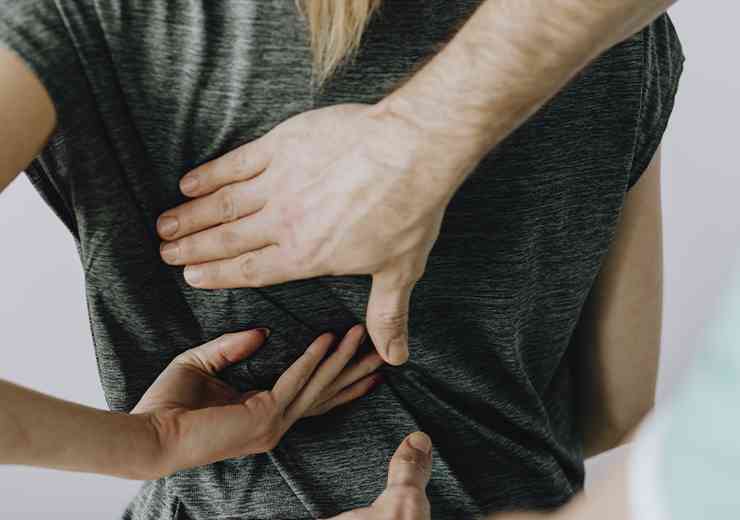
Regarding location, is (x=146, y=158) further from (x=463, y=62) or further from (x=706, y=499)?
(x=706, y=499)

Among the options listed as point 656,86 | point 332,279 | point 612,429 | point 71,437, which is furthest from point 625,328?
point 71,437

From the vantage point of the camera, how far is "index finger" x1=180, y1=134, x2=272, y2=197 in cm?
81

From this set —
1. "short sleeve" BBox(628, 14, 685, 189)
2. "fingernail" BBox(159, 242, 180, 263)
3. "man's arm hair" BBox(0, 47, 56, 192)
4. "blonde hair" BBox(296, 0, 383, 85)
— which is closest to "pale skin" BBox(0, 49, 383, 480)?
"man's arm hair" BBox(0, 47, 56, 192)

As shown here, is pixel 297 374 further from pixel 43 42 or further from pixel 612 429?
pixel 612 429

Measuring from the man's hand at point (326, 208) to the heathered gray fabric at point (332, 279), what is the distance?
25 mm

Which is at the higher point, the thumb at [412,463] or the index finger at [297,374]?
the index finger at [297,374]

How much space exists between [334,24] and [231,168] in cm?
16

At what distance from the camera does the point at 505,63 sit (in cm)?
72

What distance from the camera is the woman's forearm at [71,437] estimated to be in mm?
780

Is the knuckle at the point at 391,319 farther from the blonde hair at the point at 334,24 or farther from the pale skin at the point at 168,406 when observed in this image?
the blonde hair at the point at 334,24

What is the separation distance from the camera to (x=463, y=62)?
73cm

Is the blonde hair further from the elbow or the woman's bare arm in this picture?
the elbow

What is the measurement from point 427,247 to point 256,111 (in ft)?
0.61

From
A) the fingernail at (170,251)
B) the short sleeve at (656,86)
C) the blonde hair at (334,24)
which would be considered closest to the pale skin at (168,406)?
the fingernail at (170,251)
